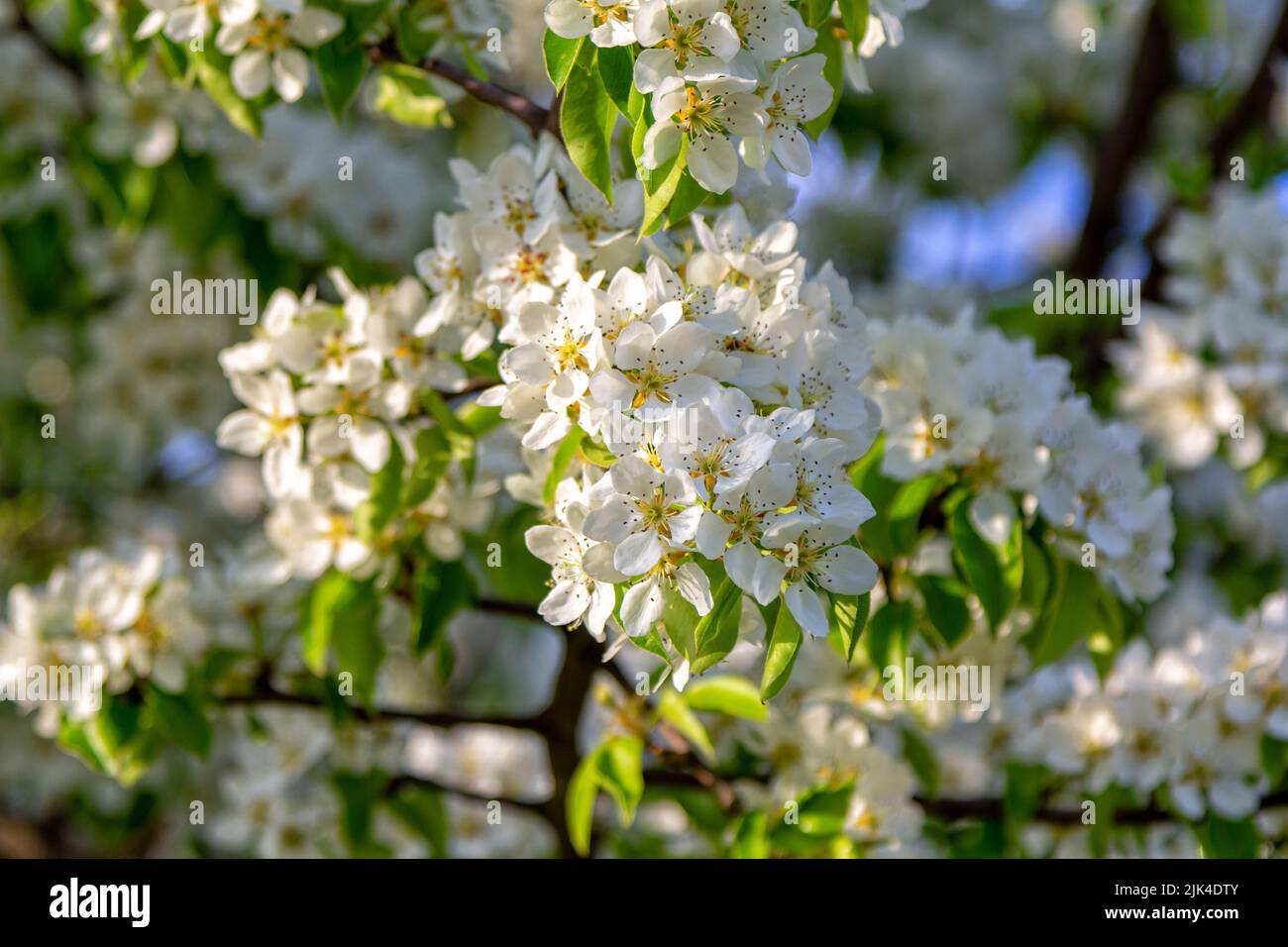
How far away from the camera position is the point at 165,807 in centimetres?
327

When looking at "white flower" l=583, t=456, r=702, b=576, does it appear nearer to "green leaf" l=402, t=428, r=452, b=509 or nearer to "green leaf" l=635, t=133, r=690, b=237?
"green leaf" l=635, t=133, r=690, b=237

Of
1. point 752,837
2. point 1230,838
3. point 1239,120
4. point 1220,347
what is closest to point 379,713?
point 752,837

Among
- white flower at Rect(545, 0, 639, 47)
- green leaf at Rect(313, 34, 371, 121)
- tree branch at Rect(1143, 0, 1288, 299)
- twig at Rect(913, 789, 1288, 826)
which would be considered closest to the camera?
white flower at Rect(545, 0, 639, 47)

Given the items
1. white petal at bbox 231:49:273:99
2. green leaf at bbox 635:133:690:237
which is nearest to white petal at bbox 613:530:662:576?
green leaf at bbox 635:133:690:237

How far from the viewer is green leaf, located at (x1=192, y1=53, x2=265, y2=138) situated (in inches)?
76.6

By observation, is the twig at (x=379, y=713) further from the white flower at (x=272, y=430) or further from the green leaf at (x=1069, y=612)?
the green leaf at (x=1069, y=612)

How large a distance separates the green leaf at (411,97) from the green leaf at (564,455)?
615 mm

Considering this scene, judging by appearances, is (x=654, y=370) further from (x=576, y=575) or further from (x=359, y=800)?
(x=359, y=800)

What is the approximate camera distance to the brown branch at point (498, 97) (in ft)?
5.74

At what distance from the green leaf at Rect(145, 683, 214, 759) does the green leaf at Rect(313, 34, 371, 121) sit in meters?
0.91

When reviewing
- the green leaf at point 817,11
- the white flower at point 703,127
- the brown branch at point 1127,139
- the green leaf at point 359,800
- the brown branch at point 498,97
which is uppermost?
the brown branch at point 1127,139

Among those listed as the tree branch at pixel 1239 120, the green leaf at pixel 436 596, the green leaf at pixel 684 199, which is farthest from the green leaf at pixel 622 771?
the tree branch at pixel 1239 120
